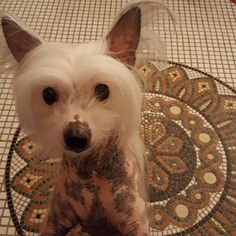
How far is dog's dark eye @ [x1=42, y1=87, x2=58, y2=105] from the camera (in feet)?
1.65

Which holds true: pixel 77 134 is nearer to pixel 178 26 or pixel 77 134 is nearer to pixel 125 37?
pixel 125 37

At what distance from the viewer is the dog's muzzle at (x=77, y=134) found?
0.49 m

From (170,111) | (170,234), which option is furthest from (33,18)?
(170,234)

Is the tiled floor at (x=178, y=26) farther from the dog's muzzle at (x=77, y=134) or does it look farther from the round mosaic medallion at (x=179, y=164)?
the dog's muzzle at (x=77, y=134)

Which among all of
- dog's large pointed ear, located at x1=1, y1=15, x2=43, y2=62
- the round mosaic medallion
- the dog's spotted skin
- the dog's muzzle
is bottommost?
the round mosaic medallion

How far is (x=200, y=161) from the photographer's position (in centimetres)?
95

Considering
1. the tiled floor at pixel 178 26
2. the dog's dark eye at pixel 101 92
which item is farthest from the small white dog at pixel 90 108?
the tiled floor at pixel 178 26

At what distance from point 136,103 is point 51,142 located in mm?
134

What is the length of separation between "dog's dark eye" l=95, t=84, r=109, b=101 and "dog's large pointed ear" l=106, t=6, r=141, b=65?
0.06 meters

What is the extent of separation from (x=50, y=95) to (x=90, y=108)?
0.18 feet

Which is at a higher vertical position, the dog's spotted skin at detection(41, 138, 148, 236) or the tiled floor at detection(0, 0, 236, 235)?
the dog's spotted skin at detection(41, 138, 148, 236)

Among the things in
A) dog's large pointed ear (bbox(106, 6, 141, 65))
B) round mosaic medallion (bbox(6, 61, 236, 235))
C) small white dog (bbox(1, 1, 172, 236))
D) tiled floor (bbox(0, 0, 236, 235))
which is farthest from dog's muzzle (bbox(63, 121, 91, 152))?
tiled floor (bbox(0, 0, 236, 235))

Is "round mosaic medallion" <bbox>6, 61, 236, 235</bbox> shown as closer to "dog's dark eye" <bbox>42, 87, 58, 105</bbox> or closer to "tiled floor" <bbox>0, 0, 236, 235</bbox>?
"tiled floor" <bbox>0, 0, 236, 235</bbox>

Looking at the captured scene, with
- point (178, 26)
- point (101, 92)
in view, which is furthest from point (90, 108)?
point (178, 26)
